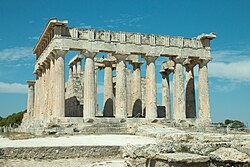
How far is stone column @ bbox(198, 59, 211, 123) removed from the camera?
36.6 meters

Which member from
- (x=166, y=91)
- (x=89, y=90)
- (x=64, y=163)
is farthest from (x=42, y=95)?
(x=64, y=163)

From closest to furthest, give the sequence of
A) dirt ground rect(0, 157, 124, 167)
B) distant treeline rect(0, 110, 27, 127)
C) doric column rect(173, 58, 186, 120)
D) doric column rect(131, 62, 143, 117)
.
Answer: dirt ground rect(0, 157, 124, 167) → doric column rect(173, 58, 186, 120) → doric column rect(131, 62, 143, 117) → distant treeline rect(0, 110, 27, 127)

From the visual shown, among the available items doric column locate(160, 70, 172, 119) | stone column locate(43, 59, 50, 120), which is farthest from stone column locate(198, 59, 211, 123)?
stone column locate(43, 59, 50, 120)

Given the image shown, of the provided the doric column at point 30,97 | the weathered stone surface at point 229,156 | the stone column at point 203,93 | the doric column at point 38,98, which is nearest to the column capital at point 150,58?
the stone column at point 203,93

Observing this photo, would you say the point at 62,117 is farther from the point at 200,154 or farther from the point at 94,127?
the point at 200,154

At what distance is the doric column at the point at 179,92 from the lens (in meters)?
35.5

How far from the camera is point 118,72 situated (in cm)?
3378

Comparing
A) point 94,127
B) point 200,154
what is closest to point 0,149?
point 200,154

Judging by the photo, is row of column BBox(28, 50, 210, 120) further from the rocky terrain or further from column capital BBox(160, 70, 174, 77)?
the rocky terrain

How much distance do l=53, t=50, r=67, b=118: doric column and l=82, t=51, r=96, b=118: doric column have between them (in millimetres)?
2030

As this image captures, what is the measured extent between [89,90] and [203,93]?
12.7 m

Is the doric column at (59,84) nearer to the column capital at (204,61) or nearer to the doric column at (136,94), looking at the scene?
the doric column at (136,94)

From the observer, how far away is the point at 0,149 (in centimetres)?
1357

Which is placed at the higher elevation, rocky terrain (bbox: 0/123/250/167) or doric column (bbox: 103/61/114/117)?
doric column (bbox: 103/61/114/117)
